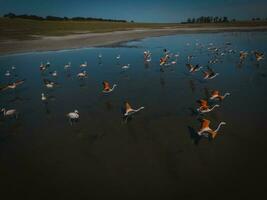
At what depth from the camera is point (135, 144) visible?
12672 mm

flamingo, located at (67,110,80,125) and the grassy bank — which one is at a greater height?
the grassy bank

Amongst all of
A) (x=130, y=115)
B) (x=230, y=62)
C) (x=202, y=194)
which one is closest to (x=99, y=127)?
(x=130, y=115)

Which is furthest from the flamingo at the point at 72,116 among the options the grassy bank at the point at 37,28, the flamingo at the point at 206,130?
the grassy bank at the point at 37,28

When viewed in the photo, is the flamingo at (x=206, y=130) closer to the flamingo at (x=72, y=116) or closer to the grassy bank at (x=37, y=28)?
the flamingo at (x=72, y=116)

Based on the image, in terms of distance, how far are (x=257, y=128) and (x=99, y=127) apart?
704 centimetres

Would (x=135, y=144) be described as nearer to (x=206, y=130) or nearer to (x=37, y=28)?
(x=206, y=130)

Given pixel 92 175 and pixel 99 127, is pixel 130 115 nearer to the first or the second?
pixel 99 127

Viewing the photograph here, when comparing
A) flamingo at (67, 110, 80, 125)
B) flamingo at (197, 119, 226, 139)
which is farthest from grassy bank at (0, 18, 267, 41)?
flamingo at (197, 119, 226, 139)

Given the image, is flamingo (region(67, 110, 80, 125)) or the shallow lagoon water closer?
the shallow lagoon water

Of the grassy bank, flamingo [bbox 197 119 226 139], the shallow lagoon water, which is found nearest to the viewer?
the shallow lagoon water

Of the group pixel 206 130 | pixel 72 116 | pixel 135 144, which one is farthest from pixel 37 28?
pixel 206 130

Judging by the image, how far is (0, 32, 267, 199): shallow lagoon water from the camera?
32.2 feet

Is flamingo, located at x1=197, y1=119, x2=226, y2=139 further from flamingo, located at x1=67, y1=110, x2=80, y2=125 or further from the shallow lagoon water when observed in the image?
flamingo, located at x1=67, y1=110, x2=80, y2=125

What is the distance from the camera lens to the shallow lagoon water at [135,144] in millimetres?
9820
